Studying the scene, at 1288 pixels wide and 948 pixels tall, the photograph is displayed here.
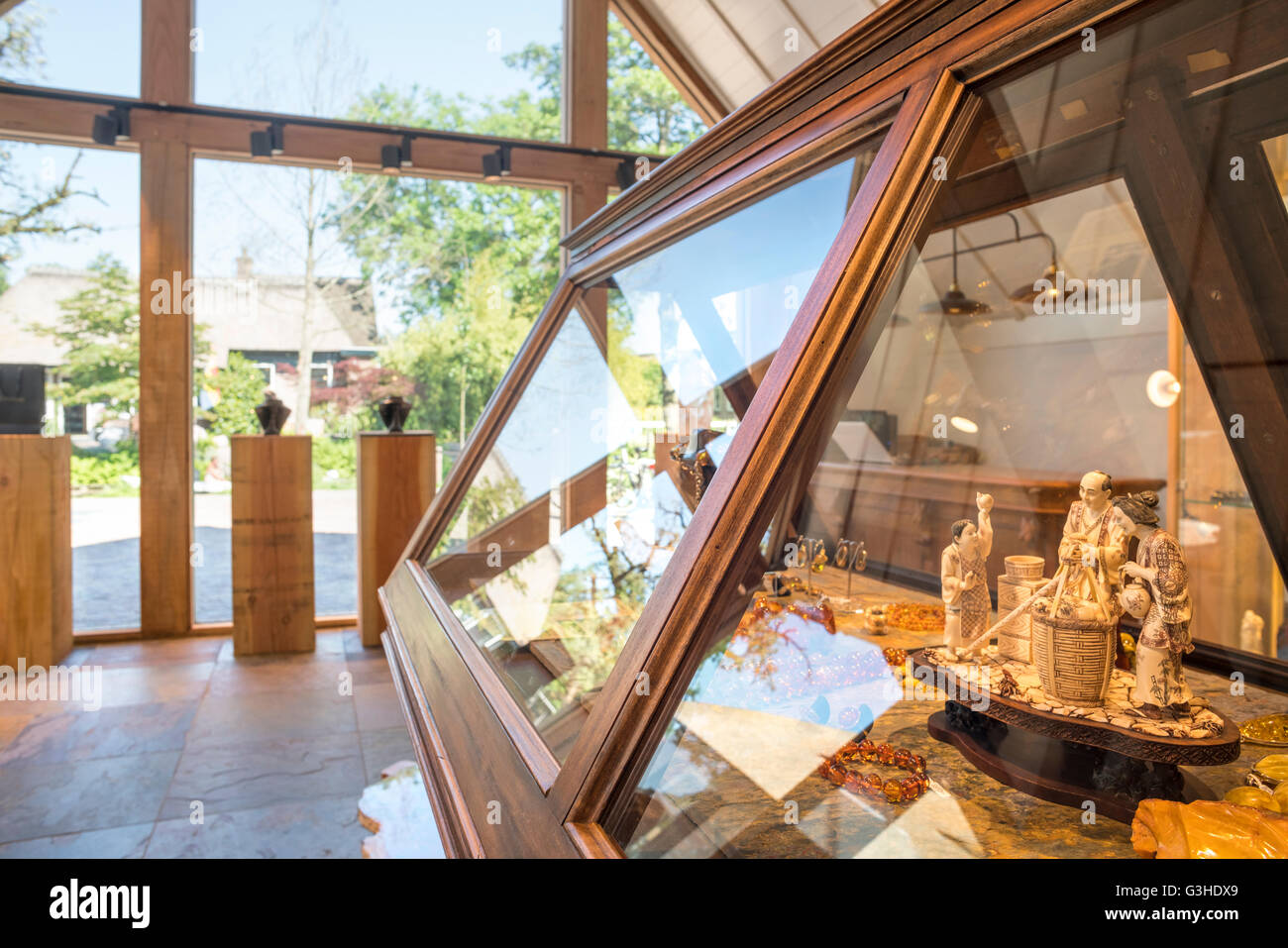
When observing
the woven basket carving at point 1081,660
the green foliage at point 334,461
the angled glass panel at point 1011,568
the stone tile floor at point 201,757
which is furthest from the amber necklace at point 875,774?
the green foliage at point 334,461

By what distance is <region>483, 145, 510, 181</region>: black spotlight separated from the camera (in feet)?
15.9

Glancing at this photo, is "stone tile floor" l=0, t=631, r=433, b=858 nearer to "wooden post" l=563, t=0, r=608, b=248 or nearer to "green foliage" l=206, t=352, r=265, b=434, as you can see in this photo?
"green foliage" l=206, t=352, r=265, b=434

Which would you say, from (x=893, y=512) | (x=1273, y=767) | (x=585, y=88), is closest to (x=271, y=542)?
(x=585, y=88)

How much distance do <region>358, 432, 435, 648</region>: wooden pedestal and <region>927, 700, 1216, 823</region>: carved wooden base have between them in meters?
3.84

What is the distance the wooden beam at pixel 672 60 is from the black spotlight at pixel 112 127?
282cm

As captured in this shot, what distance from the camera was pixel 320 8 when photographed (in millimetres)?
4684

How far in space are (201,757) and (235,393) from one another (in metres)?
2.37

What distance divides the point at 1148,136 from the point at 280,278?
4645mm

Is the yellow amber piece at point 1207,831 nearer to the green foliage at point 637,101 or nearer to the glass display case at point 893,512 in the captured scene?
the glass display case at point 893,512

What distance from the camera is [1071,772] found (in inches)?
31.9

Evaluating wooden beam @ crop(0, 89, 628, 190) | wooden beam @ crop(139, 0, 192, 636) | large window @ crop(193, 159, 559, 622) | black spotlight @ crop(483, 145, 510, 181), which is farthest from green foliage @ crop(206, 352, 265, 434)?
black spotlight @ crop(483, 145, 510, 181)

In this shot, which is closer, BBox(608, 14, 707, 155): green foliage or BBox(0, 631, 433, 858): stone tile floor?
BBox(0, 631, 433, 858): stone tile floor

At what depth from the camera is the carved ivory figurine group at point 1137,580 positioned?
0.81 m
